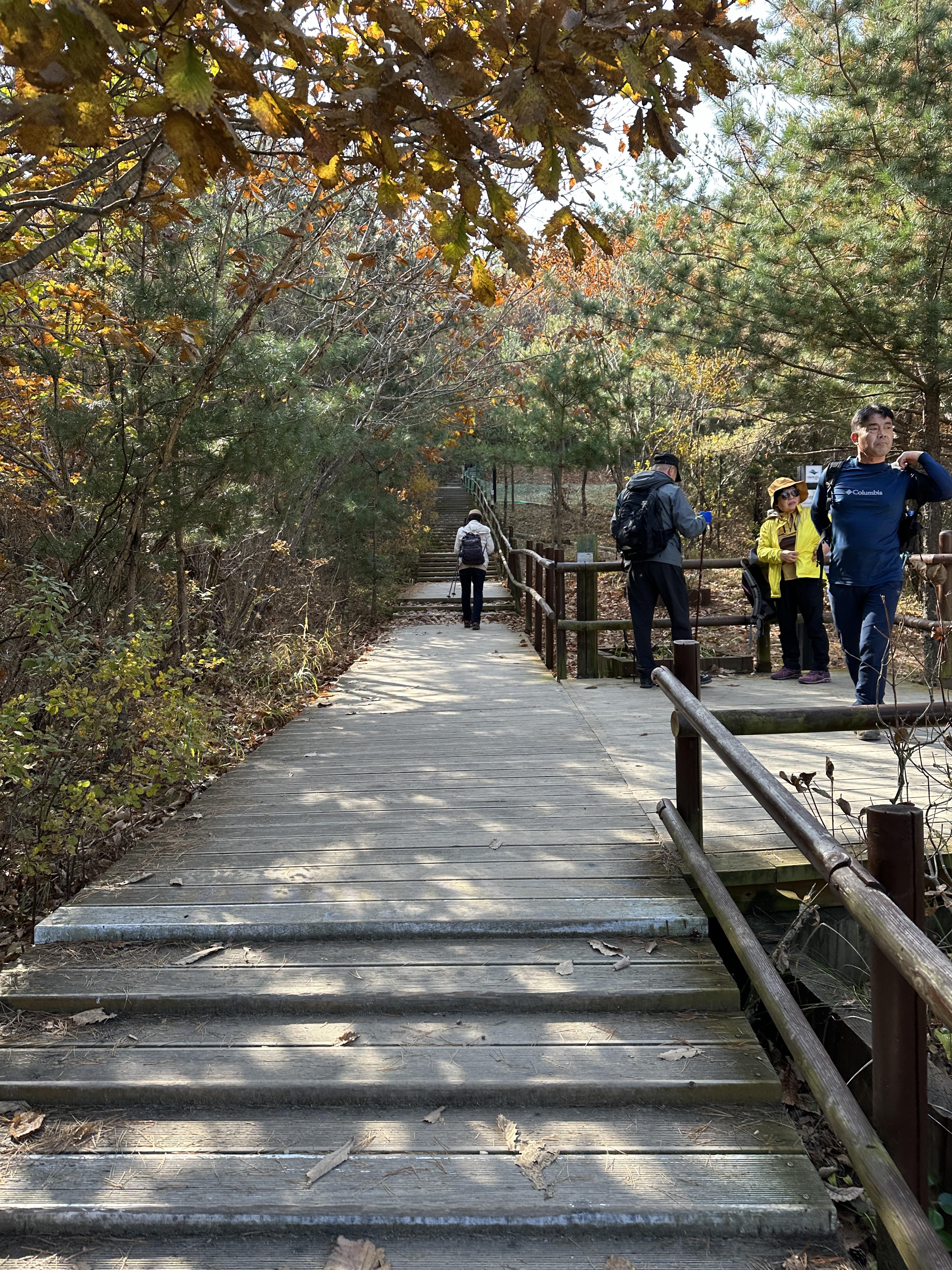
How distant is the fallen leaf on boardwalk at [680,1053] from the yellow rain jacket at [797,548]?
569cm

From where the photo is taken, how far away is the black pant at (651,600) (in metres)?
7.47

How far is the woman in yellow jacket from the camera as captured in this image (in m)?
7.87

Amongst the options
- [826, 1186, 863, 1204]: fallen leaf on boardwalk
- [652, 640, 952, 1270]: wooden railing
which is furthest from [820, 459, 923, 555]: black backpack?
[826, 1186, 863, 1204]: fallen leaf on boardwalk

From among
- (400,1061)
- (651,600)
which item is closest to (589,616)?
(651,600)

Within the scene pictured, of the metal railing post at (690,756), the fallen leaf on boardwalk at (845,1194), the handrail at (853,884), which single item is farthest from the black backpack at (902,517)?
the fallen leaf on boardwalk at (845,1194)

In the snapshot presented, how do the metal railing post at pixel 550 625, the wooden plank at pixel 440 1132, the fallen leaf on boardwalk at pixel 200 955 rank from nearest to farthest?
the wooden plank at pixel 440 1132, the fallen leaf on boardwalk at pixel 200 955, the metal railing post at pixel 550 625

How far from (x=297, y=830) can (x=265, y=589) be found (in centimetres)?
717

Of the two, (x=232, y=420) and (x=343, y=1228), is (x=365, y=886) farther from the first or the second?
(x=232, y=420)

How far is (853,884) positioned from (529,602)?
438 inches

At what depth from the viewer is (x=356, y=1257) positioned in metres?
2.18

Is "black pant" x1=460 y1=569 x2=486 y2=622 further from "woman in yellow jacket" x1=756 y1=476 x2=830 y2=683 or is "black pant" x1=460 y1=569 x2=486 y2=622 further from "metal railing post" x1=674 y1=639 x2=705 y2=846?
"metal railing post" x1=674 y1=639 x2=705 y2=846

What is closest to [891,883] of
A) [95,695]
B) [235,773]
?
[95,695]

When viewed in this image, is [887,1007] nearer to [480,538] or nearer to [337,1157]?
[337,1157]

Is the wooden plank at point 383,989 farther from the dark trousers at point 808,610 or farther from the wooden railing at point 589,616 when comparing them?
the dark trousers at point 808,610
